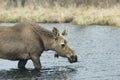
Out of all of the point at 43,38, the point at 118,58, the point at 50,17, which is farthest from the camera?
the point at 50,17

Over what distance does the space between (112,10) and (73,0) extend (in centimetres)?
1531

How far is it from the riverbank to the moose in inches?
891

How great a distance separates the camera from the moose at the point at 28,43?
Result: 19.0 meters

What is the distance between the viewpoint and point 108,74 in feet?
59.8

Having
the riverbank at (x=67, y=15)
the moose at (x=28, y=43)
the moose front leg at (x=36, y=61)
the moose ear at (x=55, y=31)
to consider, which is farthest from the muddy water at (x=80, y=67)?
the riverbank at (x=67, y=15)

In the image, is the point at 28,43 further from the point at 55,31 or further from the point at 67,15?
the point at 67,15

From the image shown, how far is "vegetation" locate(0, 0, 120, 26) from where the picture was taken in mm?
45062

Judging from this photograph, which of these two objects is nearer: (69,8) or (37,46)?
(37,46)

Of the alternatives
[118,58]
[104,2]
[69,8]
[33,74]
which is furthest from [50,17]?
[33,74]

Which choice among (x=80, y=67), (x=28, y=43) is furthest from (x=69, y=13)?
(x=28, y=43)

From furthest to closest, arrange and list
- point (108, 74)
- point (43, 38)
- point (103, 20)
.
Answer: point (103, 20), point (43, 38), point (108, 74)

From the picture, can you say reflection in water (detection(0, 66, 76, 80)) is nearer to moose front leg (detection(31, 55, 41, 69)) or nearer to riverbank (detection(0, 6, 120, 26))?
moose front leg (detection(31, 55, 41, 69))

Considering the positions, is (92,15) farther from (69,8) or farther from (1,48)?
(1,48)

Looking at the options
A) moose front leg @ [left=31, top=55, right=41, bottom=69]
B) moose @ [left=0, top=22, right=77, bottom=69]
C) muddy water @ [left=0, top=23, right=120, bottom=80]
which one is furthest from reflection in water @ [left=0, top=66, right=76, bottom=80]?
moose @ [left=0, top=22, right=77, bottom=69]
